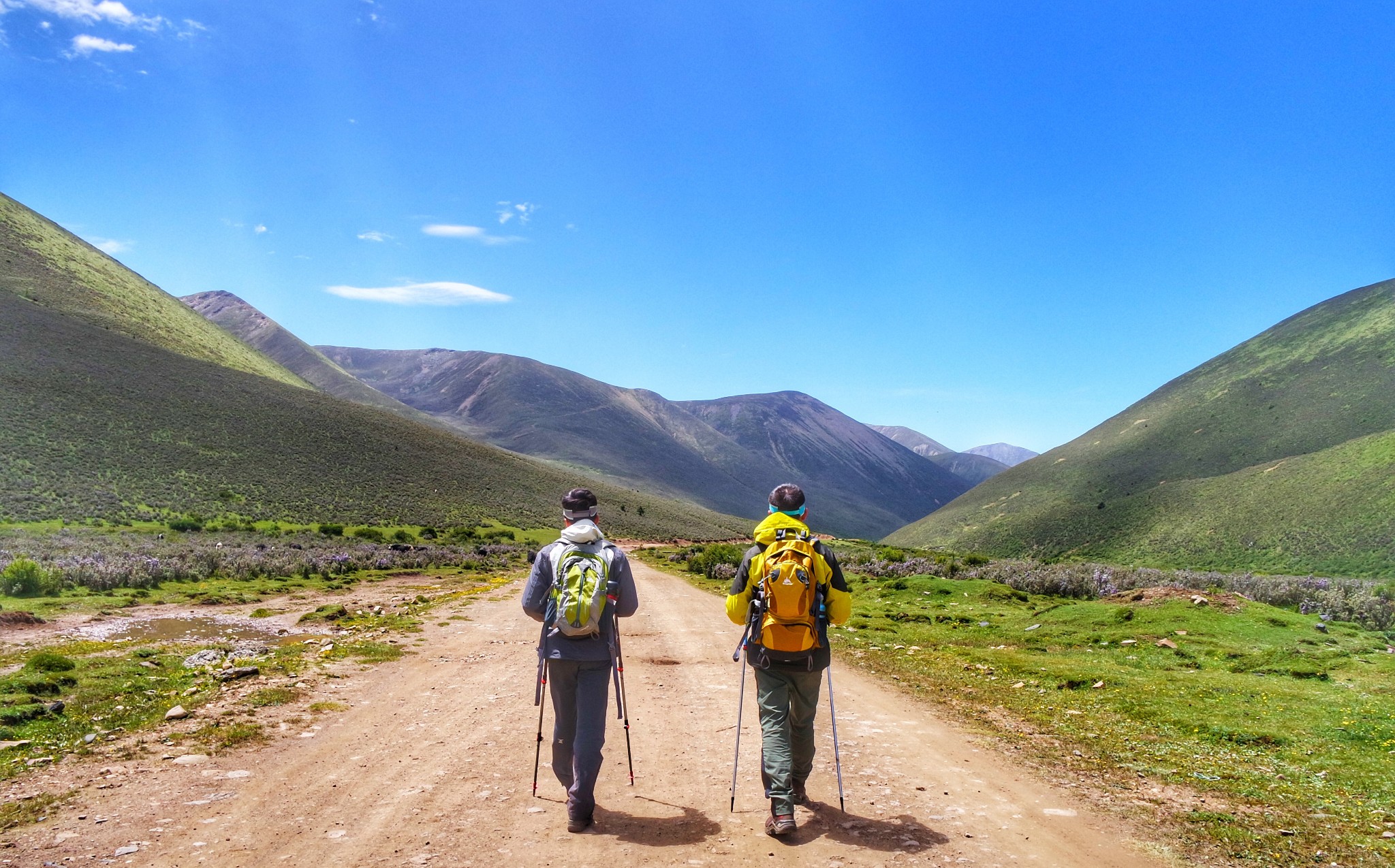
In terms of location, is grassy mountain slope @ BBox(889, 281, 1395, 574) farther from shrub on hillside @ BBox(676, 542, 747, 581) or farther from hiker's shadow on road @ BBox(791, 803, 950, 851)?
hiker's shadow on road @ BBox(791, 803, 950, 851)

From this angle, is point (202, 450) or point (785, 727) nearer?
point (785, 727)

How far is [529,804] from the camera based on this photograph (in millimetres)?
6031

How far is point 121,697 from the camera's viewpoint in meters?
9.29

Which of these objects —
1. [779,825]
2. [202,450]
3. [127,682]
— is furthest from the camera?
[202,450]

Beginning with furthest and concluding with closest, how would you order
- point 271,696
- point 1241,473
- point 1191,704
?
point 1241,473 → point 1191,704 → point 271,696

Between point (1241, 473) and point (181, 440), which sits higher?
point (1241, 473)

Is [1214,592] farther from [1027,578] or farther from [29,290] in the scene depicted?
[29,290]

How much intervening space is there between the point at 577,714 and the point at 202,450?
61.0 m

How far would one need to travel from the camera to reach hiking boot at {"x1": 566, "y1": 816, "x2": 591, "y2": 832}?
5.51 meters

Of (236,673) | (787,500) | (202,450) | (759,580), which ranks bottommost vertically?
(236,673)

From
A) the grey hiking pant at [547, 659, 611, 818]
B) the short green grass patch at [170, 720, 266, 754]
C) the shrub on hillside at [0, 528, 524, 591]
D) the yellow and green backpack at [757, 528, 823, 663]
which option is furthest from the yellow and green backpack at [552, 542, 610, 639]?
the shrub on hillside at [0, 528, 524, 591]

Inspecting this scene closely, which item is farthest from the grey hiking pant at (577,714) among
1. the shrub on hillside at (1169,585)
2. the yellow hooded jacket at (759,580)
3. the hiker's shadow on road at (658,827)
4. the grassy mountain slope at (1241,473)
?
the grassy mountain slope at (1241,473)

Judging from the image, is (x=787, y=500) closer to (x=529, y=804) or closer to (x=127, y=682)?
(x=529, y=804)

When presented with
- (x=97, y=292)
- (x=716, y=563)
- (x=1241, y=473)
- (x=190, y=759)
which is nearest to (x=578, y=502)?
(x=190, y=759)
